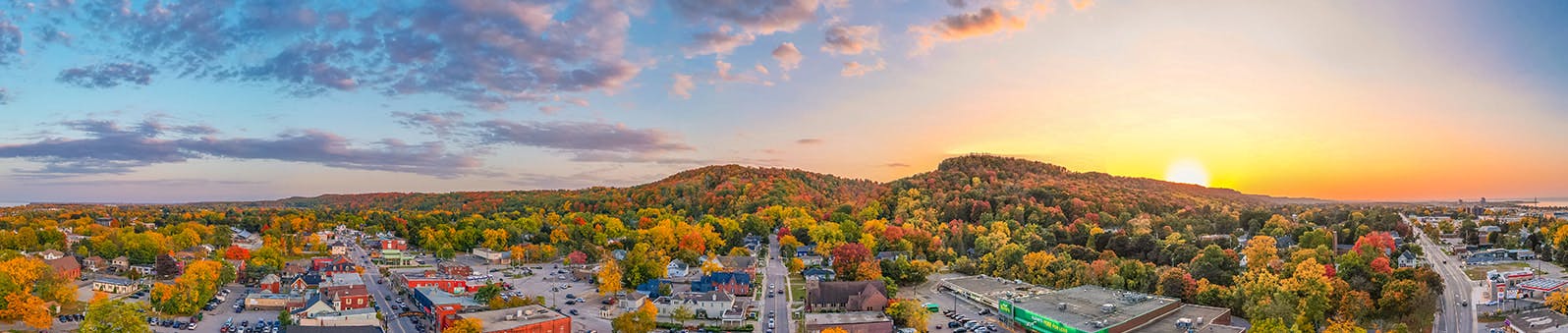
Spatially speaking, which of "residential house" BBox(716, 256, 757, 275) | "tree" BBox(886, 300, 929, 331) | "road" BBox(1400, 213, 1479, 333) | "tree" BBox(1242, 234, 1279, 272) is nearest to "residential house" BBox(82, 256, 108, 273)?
"residential house" BBox(716, 256, 757, 275)

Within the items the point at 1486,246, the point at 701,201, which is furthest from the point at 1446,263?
the point at 701,201

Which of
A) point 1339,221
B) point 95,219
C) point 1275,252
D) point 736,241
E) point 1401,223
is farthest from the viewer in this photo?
point 95,219

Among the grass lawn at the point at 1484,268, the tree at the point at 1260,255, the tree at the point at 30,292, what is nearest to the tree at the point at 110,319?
the tree at the point at 30,292

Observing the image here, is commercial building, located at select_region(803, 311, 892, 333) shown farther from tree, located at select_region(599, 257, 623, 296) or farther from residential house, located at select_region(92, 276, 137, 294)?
residential house, located at select_region(92, 276, 137, 294)

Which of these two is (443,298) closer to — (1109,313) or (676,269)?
(676,269)

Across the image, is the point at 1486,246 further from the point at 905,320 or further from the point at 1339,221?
the point at 905,320

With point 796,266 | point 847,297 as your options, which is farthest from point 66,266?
point 847,297
